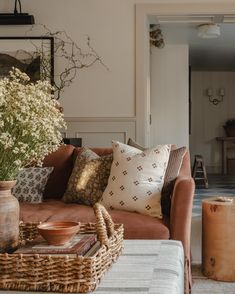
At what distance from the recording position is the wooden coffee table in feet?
4.48

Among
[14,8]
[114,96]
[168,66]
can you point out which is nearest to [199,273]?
[114,96]

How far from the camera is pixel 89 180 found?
3.09 m

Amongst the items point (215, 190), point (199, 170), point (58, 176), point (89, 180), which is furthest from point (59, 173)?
point (199, 170)

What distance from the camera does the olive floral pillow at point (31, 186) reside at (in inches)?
126

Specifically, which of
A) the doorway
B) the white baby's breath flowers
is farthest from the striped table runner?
the doorway

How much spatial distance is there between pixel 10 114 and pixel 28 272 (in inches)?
18.8

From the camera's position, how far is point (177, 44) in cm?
815

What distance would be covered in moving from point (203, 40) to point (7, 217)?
695 cm

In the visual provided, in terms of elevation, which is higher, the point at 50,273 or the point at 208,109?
the point at 208,109

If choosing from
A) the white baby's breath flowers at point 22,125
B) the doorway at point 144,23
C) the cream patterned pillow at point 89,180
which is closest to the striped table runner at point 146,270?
the white baby's breath flowers at point 22,125

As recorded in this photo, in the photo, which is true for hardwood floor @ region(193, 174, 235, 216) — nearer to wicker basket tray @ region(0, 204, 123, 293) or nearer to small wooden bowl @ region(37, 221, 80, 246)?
small wooden bowl @ region(37, 221, 80, 246)

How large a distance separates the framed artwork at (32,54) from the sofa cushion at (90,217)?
242cm

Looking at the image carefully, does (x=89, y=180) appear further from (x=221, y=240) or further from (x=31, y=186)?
(x=221, y=240)

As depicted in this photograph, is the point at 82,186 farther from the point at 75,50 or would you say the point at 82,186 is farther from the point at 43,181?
the point at 75,50
